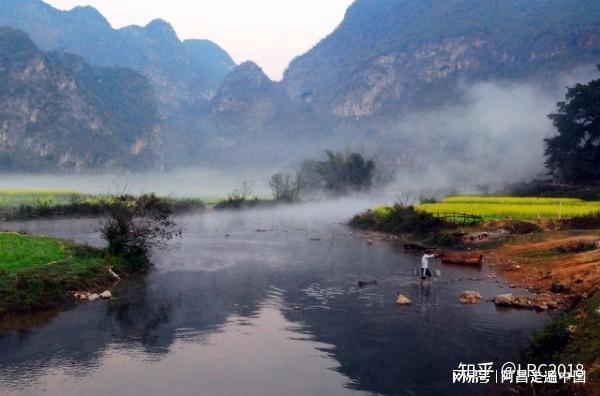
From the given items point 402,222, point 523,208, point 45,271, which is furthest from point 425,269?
point 402,222

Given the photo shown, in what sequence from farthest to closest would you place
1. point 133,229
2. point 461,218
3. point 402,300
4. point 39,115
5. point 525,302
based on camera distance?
point 39,115 < point 461,218 < point 133,229 < point 402,300 < point 525,302

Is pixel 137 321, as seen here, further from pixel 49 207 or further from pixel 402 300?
pixel 49 207

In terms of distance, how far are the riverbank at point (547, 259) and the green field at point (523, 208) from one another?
270 cm

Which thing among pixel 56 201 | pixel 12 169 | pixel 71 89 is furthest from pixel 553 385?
pixel 71 89

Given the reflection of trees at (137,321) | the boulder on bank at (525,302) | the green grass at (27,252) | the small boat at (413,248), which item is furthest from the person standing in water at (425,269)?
the green grass at (27,252)

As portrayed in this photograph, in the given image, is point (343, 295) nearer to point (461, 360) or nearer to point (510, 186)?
point (461, 360)

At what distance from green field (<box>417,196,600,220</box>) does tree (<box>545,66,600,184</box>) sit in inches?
526

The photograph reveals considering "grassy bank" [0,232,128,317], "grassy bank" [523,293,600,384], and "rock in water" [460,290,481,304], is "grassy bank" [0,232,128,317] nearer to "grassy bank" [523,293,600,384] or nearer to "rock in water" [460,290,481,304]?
"rock in water" [460,290,481,304]

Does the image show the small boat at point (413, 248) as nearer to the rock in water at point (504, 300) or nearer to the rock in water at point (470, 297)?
the rock in water at point (470, 297)

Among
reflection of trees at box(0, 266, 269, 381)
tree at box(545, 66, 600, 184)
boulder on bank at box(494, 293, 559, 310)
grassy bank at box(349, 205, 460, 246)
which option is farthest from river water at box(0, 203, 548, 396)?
tree at box(545, 66, 600, 184)

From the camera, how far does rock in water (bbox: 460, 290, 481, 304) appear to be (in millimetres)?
27000

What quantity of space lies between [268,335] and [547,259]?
20033 millimetres

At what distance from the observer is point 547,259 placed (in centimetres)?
3441

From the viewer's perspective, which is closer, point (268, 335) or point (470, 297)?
point (268, 335)
